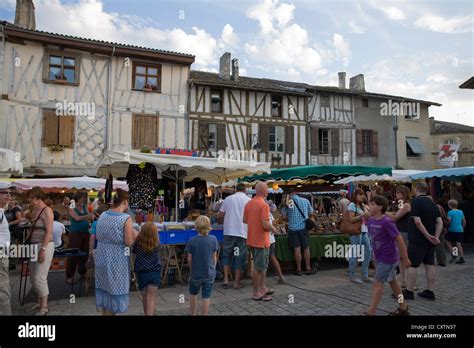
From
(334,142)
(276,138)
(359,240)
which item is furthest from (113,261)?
(334,142)

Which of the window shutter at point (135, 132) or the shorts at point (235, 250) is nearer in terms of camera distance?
the shorts at point (235, 250)

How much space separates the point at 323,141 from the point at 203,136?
729cm

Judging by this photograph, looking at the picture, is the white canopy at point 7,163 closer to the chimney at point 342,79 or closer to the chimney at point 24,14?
the chimney at point 24,14

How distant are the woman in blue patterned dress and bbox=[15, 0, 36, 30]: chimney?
16.1m

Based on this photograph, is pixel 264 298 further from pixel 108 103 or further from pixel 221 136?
pixel 221 136

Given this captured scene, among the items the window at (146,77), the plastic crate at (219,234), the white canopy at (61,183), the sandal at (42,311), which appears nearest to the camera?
the sandal at (42,311)

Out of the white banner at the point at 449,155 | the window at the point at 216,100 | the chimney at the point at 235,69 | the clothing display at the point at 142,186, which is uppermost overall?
the chimney at the point at 235,69

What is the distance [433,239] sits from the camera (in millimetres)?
4914

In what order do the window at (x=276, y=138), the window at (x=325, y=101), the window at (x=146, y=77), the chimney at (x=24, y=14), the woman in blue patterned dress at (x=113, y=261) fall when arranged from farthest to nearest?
the window at (x=325, y=101), the window at (x=276, y=138), the window at (x=146, y=77), the chimney at (x=24, y=14), the woman in blue patterned dress at (x=113, y=261)

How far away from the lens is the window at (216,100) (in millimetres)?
18391

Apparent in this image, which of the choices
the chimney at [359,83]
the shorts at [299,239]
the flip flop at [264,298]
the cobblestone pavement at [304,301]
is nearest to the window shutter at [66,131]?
the cobblestone pavement at [304,301]
